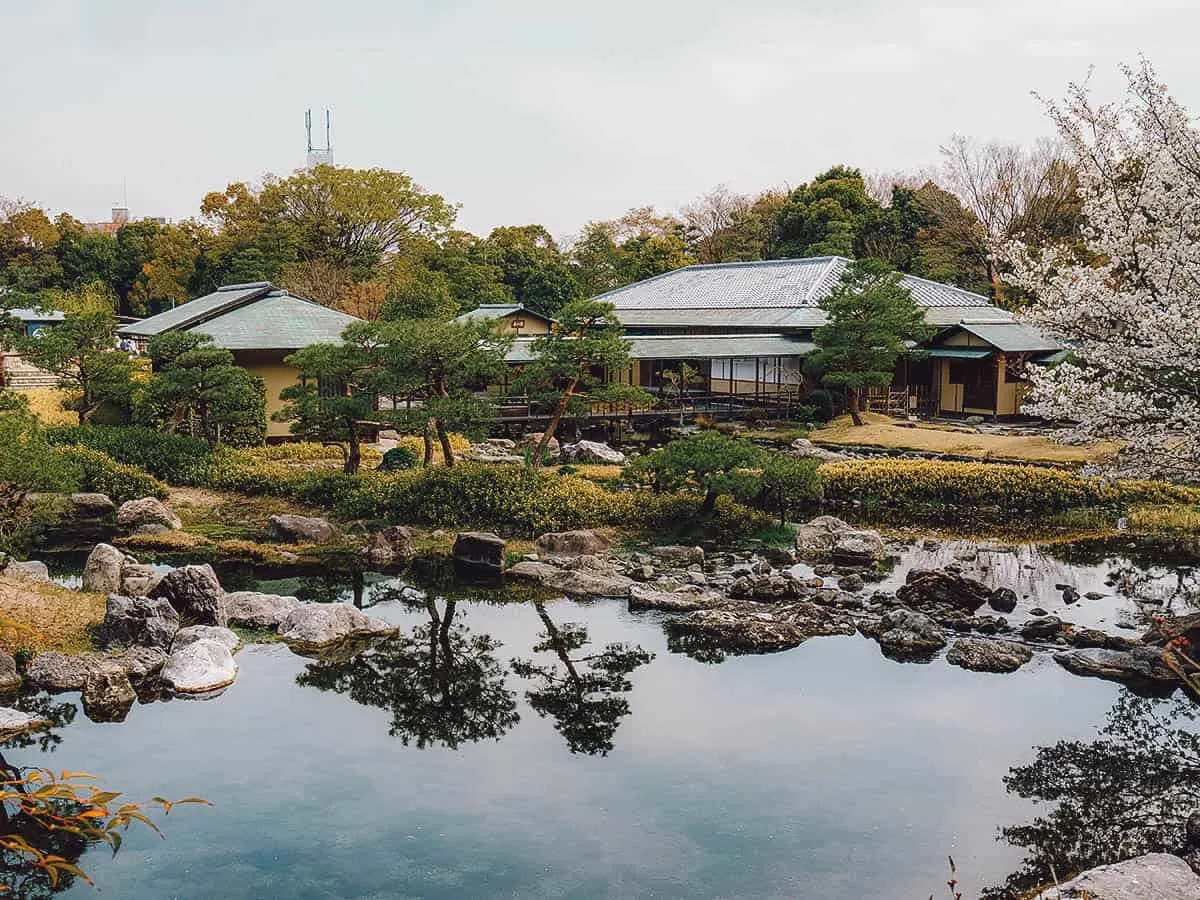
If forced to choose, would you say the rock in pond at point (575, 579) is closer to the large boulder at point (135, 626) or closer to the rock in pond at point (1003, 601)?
the rock in pond at point (1003, 601)

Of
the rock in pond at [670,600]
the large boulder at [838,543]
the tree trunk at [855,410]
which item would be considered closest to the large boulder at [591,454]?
the large boulder at [838,543]

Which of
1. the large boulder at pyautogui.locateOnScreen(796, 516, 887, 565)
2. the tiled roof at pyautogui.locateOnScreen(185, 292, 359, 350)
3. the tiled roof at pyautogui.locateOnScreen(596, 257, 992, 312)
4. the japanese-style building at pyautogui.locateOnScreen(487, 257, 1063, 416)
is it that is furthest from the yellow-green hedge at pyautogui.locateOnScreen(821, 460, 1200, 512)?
the tiled roof at pyautogui.locateOnScreen(596, 257, 992, 312)

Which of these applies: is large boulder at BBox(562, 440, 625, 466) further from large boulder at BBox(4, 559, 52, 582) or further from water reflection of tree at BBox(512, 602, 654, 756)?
large boulder at BBox(4, 559, 52, 582)

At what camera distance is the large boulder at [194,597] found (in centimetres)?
1331

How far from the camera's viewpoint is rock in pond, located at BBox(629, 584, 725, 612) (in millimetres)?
14539

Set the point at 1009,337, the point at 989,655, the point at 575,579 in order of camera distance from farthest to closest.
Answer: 1. the point at 1009,337
2. the point at 575,579
3. the point at 989,655

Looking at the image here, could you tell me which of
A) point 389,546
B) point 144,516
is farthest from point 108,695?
point 144,516

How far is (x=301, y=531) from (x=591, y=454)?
8274mm

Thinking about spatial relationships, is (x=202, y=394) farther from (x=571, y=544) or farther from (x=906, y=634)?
(x=906, y=634)

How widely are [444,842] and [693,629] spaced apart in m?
5.83

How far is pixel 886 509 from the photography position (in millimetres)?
20719

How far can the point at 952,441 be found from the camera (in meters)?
26.0

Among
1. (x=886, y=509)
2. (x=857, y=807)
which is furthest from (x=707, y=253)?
(x=857, y=807)

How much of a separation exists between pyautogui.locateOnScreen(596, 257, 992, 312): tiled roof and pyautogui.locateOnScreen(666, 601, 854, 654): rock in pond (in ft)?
72.5
